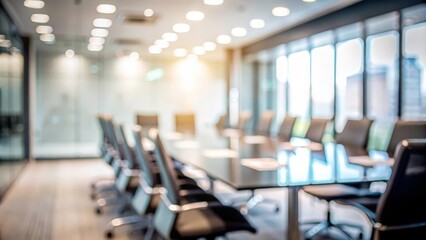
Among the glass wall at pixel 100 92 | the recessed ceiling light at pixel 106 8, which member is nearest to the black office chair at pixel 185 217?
the recessed ceiling light at pixel 106 8

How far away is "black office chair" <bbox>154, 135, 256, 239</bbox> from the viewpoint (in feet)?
7.77

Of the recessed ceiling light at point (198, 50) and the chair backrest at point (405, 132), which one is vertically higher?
the recessed ceiling light at point (198, 50)

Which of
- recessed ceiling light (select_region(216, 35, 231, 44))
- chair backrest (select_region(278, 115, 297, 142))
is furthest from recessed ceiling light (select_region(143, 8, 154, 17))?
chair backrest (select_region(278, 115, 297, 142))

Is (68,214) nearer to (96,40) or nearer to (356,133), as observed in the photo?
(356,133)

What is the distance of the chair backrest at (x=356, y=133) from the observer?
13.8 ft

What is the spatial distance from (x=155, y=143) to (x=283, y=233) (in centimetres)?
211

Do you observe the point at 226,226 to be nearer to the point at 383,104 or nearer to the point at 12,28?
the point at 383,104

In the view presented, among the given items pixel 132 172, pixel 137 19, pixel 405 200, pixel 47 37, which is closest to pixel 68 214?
pixel 132 172

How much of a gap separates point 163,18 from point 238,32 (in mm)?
1918

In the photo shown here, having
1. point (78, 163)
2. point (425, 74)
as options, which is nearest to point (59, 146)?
point (78, 163)

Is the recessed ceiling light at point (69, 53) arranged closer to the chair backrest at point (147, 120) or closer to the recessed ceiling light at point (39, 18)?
the recessed ceiling light at point (39, 18)

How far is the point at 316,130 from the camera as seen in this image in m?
4.99

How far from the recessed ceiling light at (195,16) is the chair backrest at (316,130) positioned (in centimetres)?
257

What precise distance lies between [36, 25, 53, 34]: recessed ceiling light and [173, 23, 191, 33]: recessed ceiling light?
2.41 m
